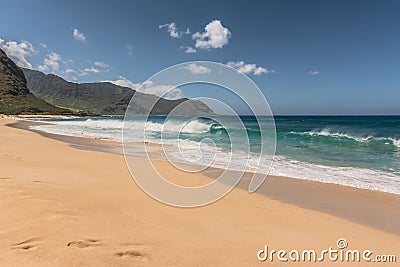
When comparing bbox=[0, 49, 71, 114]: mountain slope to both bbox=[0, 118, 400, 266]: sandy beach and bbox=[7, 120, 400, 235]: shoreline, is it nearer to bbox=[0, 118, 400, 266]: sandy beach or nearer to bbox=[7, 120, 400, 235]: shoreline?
bbox=[0, 118, 400, 266]: sandy beach

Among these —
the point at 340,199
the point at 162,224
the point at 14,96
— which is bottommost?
the point at 340,199

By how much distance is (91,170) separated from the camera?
804cm

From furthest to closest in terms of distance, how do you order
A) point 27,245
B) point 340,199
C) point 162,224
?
1. point 340,199
2. point 162,224
3. point 27,245

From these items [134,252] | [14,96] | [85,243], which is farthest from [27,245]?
[14,96]

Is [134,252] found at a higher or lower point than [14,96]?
lower

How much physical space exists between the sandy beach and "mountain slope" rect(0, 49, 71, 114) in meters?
114

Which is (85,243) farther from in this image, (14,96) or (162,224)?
(14,96)

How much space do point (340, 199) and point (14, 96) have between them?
145 meters

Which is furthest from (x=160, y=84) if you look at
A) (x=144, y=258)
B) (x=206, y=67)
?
(x=144, y=258)

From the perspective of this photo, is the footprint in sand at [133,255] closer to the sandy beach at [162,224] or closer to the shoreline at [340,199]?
the sandy beach at [162,224]

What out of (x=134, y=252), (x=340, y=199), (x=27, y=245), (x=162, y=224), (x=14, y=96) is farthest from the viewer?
(x=14, y=96)

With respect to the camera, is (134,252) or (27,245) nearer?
(27,245)

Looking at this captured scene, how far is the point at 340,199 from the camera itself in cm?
647

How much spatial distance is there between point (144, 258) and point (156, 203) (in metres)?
2.29
